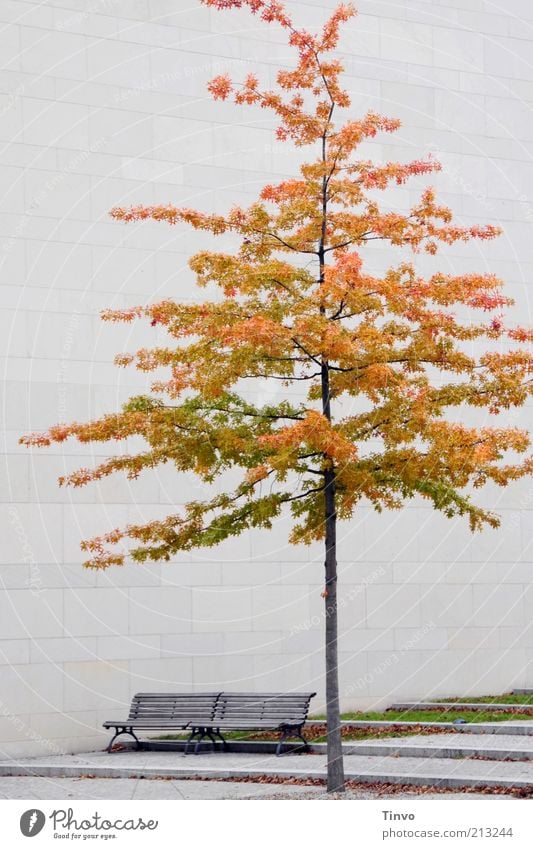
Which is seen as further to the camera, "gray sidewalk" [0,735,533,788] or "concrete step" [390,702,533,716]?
"concrete step" [390,702,533,716]

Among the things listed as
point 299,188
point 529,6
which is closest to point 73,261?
point 299,188

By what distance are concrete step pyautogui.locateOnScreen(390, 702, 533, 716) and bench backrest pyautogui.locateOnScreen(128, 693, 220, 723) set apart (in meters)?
3.84

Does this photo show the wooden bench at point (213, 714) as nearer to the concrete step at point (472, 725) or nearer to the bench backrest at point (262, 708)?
the bench backrest at point (262, 708)

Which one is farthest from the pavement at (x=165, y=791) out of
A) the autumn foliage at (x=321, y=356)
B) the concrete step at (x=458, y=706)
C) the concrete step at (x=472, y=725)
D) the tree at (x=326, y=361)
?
the concrete step at (x=458, y=706)

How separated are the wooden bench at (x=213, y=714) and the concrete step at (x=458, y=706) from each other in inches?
127

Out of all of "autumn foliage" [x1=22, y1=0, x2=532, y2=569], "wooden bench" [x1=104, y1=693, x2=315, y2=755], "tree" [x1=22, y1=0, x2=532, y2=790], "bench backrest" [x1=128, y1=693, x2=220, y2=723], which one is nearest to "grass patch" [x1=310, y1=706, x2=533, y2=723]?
"wooden bench" [x1=104, y1=693, x2=315, y2=755]

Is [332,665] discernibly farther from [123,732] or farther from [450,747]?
[123,732]

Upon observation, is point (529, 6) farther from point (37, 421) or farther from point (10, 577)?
point (10, 577)

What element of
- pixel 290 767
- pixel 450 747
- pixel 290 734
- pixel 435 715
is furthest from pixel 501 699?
pixel 290 767

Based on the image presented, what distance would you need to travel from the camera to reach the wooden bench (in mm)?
16844

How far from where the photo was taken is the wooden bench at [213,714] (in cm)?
1684

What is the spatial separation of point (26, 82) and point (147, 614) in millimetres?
7819

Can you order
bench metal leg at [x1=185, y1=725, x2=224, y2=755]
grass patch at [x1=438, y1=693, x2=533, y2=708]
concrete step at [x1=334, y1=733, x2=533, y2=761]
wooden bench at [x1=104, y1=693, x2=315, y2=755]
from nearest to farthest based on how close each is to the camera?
1. concrete step at [x1=334, y1=733, x2=533, y2=761]
2. wooden bench at [x1=104, y1=693, x2=315, y2=755]
3. bench metal leg at [x1=185, y1=725, x2=224, y2=755]
4. grass patch at [x1=438, y1=693, x2=533, y2=708]

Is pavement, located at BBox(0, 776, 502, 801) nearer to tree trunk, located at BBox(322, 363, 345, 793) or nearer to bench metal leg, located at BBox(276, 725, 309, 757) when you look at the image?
tree trunk, located at BBox(322, 363, 345, 793)
